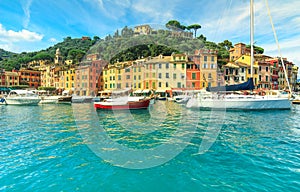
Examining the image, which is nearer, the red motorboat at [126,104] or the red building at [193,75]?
the red motorboat at [126,104]

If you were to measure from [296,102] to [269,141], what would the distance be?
28.9 meters

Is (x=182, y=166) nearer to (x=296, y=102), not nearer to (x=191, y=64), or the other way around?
(x=296, y=102)

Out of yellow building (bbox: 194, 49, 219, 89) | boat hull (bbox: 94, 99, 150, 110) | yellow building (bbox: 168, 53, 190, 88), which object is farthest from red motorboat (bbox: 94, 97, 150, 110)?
yellow building (bbox: 194, 49, 219, 89)

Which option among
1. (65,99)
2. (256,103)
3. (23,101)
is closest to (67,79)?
(65,99)

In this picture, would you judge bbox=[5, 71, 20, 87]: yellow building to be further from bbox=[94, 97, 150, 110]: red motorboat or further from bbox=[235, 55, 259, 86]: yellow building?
bbox=[235, 55, 259, 86]: yellow building

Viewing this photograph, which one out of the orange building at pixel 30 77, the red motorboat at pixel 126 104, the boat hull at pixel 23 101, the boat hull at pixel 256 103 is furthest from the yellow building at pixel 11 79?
the boat hull at pixel 256 103

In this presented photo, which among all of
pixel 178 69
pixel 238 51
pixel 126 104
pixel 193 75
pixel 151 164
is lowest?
pixel 151 164

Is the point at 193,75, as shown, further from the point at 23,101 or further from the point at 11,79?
the point at 11,79

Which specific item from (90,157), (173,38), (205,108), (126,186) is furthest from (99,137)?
(205,108)

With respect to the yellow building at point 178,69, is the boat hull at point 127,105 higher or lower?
lower

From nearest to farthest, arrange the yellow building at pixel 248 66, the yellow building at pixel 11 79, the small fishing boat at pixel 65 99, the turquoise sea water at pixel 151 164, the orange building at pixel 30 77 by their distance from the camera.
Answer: the turquoise sea water at pixel 151 164
the small fishing boat at pixel 65 99
the yellow building at pixel 248 66
the yellow building at pixel 11 79
the orange building at pixel 30 77

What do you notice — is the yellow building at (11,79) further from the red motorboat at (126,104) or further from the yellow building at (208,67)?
the yellow building at (208,67)

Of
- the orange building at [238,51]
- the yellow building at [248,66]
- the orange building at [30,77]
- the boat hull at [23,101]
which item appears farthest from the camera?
the orange building at [30,77]

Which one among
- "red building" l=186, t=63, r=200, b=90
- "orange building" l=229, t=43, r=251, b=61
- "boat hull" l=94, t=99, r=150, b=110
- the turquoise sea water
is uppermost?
"orange building" l=229, t=43, r=251, b=61
